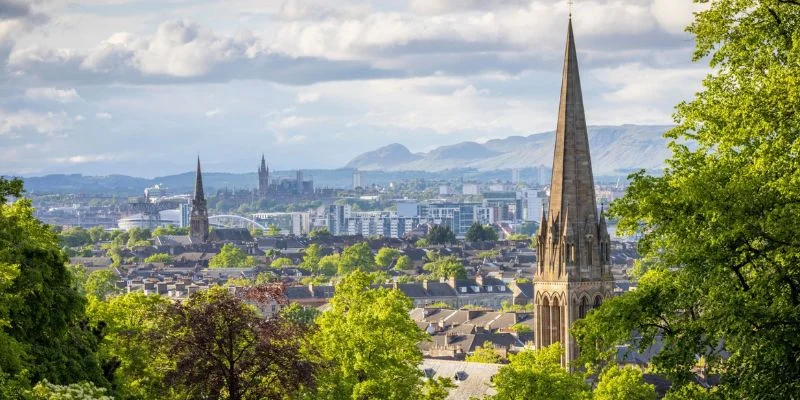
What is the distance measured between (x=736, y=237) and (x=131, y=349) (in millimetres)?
24453

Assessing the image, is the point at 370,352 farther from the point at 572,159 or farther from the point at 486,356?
the point at 486,356

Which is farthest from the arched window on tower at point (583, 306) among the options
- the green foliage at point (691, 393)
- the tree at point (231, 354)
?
the green foliage at point (691, 393)

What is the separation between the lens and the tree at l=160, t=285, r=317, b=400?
148 ft

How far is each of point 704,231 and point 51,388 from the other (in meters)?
10.7

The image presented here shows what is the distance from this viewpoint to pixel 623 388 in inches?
2470

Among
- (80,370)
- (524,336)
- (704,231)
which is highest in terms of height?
(704,231)

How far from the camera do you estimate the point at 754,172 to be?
2980 centimetres

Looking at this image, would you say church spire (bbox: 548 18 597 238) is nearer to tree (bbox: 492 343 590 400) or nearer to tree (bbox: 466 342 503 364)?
tree (bbox: 492 343 590 400)

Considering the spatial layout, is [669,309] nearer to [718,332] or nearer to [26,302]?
[718,332]

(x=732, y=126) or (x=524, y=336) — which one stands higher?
(x=732, y=126)

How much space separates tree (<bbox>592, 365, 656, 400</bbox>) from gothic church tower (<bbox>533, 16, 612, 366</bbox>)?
10.9 m

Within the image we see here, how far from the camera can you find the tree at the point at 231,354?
4522 cm

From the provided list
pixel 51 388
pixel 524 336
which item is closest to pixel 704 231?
pixel 51 388

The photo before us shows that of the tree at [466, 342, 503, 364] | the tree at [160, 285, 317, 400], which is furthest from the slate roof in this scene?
the tree at [160, 285, 317, 400]
